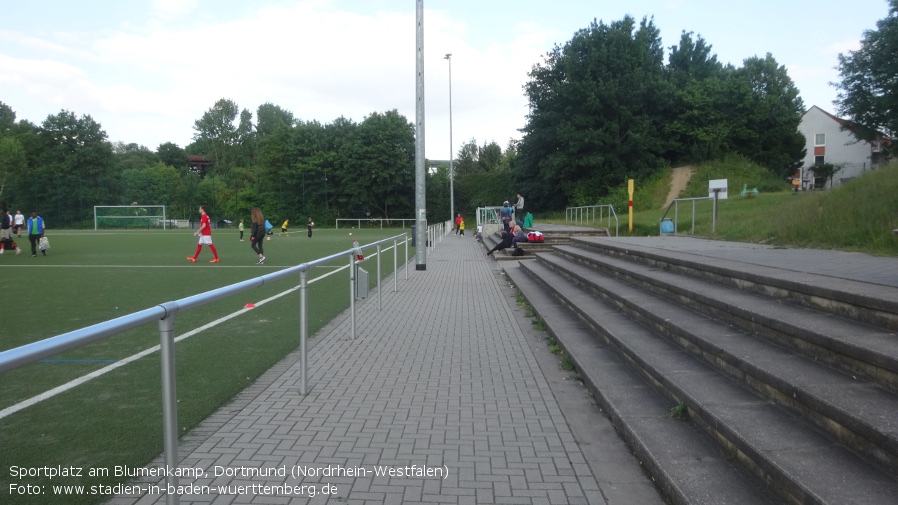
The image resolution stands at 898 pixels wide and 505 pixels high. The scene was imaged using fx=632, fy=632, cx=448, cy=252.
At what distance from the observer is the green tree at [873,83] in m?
36.9

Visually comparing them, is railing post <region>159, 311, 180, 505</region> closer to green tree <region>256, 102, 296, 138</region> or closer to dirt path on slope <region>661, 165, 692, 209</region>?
dirt path on slope <region>661, 165, 692, 209</region>

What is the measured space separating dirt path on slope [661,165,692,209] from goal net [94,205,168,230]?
42.9 metres

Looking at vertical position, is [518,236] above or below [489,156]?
below

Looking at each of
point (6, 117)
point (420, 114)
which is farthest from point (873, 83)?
point (6, 117)

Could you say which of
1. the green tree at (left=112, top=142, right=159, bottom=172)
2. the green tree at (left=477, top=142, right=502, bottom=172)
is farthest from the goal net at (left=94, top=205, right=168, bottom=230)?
the green tree at (left=477, top=142, right=502, bottom=172)

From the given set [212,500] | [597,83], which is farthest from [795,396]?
[597,83]

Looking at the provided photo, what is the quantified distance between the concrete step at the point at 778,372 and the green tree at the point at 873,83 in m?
37.6

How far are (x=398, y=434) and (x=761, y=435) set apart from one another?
2.38m

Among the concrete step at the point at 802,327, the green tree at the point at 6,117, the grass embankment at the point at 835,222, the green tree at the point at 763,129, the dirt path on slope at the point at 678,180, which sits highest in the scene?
the green tree at the point at 6,117

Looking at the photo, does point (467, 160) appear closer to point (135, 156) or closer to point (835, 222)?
point (135, 156)

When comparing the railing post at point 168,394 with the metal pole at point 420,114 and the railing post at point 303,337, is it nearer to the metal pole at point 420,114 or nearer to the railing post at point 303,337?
the railing post at point 303,337

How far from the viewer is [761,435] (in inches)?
138

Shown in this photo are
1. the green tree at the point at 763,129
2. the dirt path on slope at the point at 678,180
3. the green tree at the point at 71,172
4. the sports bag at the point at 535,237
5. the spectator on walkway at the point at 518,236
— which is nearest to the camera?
the sports bag at the point at 535,237

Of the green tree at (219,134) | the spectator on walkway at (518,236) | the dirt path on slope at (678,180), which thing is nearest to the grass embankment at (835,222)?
the spectator on walkway at (518,236)
